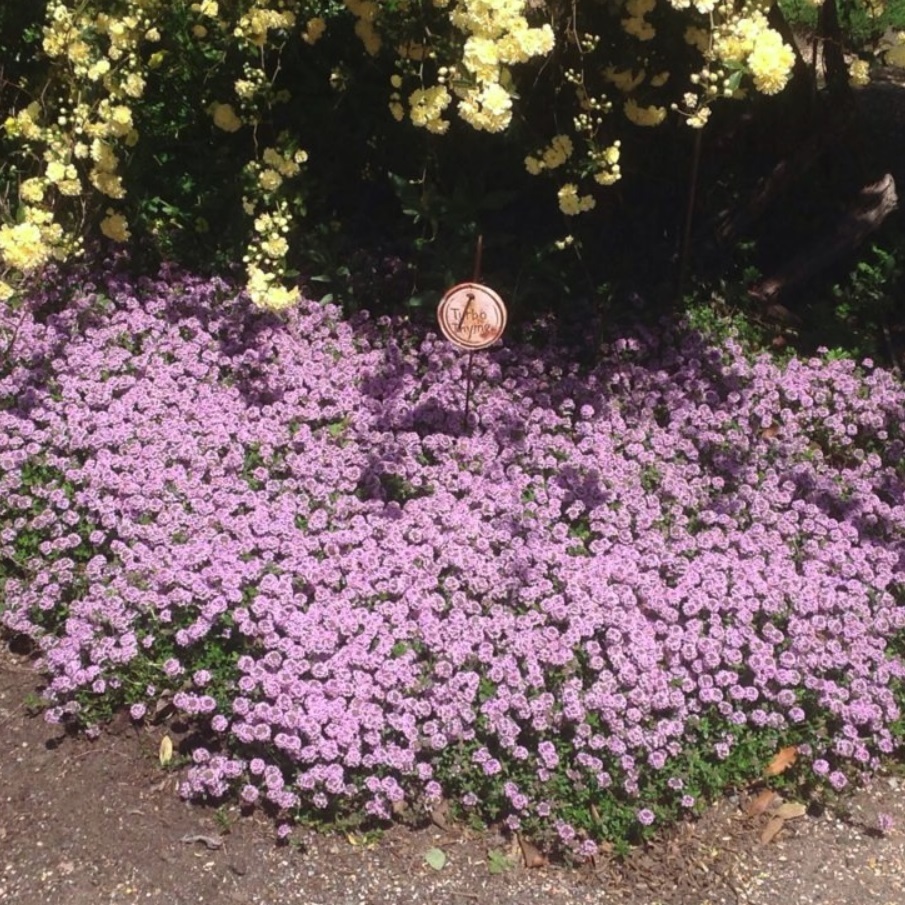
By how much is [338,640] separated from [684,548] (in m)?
1.17

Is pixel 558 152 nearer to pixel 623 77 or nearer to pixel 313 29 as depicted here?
pixel 623 77

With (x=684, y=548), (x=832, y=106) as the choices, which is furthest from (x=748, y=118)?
(x=684, y=548)

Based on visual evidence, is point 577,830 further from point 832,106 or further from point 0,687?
point 832,106

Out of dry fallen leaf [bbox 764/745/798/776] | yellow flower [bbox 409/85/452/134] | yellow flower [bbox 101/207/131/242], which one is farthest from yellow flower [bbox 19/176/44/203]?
dry fallen leaf [bbox 764/745/798/776]

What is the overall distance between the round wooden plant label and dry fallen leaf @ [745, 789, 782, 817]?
1588mm

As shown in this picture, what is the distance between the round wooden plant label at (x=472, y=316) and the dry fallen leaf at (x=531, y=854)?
4.98 feet

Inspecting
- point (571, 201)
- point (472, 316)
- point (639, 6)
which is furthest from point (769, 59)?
point (472, 316)

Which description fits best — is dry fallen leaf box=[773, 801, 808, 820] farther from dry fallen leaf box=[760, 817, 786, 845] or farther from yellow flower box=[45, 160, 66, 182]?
yellow flower box=[45, 160, 66, 182]

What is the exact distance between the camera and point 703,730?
2.96 m

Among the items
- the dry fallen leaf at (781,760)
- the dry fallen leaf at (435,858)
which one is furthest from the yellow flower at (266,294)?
the dry fallen leaf at (781,760)

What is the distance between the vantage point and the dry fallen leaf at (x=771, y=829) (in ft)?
9.44

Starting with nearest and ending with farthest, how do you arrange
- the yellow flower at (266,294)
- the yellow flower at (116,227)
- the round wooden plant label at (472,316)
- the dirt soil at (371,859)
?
the dirt soil at (371,859), the round wooden plant label at (472,316), the yellow flower at (266,294), the yellow flower at (116,227)

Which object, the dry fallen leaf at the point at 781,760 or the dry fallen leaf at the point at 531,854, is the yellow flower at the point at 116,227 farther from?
the dry fallen leaf at the point at 781,760

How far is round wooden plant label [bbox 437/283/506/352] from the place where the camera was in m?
3.35
